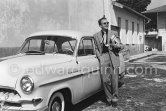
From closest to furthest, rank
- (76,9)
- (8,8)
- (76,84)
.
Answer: (76,84) < (8,8) < (76,9)

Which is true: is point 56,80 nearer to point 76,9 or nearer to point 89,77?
point 89,77

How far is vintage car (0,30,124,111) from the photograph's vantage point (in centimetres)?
401

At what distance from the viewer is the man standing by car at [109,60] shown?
6031 millimetres

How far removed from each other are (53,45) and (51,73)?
1.35 m

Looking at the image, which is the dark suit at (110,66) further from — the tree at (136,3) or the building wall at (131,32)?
the tree at (136,3)

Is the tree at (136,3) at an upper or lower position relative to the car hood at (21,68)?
upper

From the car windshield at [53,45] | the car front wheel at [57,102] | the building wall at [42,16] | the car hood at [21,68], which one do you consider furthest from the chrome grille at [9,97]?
the building wall at [42,16]

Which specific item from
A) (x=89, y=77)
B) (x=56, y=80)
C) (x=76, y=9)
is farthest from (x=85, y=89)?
(x=76, y=9)

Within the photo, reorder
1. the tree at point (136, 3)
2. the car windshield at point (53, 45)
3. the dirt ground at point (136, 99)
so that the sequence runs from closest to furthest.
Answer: the car windshield at point (53, 45) → the dirt ground at point (136, 99) → the tree at point (136, 3)

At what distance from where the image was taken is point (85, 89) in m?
5.48

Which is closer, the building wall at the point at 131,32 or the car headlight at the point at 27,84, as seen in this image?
the car headlight at the point at 27,84

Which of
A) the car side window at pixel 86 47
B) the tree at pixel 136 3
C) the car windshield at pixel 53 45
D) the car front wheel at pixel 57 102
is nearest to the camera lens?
the car front wheel at pixel 57 102

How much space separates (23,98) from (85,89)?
180cm

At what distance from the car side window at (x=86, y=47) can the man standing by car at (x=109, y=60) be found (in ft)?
0.57
